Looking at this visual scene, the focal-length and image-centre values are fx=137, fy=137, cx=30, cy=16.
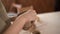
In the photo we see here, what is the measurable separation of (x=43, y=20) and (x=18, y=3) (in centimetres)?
119

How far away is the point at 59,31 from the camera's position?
1.15 metres

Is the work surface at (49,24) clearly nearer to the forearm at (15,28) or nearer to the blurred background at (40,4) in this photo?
the forearm at (15,28)

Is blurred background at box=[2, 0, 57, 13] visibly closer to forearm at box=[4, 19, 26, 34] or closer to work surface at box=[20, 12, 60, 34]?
work surface at box=[20, 12, 60, 34]

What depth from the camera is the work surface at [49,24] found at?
1151mm

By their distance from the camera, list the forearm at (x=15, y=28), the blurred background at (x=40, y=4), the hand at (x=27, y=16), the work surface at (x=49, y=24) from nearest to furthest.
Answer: the forearm at (x=15, y=28) < the hand at (x=27, y=16) < the work surface at (x=49, y=24) < the blurred background at (x=40, y=4)

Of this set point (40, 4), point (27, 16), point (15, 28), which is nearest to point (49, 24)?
point (27, 16)

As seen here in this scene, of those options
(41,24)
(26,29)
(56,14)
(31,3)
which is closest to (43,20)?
(41,24)


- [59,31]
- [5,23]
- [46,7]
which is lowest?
[46,7]

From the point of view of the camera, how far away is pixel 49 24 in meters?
1.25

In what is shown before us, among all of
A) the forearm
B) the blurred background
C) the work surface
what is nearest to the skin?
the forearm

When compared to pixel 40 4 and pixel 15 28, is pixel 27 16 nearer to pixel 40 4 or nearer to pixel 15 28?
pixel 15 28

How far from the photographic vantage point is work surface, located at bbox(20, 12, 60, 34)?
115 cm

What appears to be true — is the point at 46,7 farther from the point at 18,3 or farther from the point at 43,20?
the point at 43,20

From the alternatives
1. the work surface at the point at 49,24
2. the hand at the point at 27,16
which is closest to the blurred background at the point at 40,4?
the work surface at the point at 49,24
